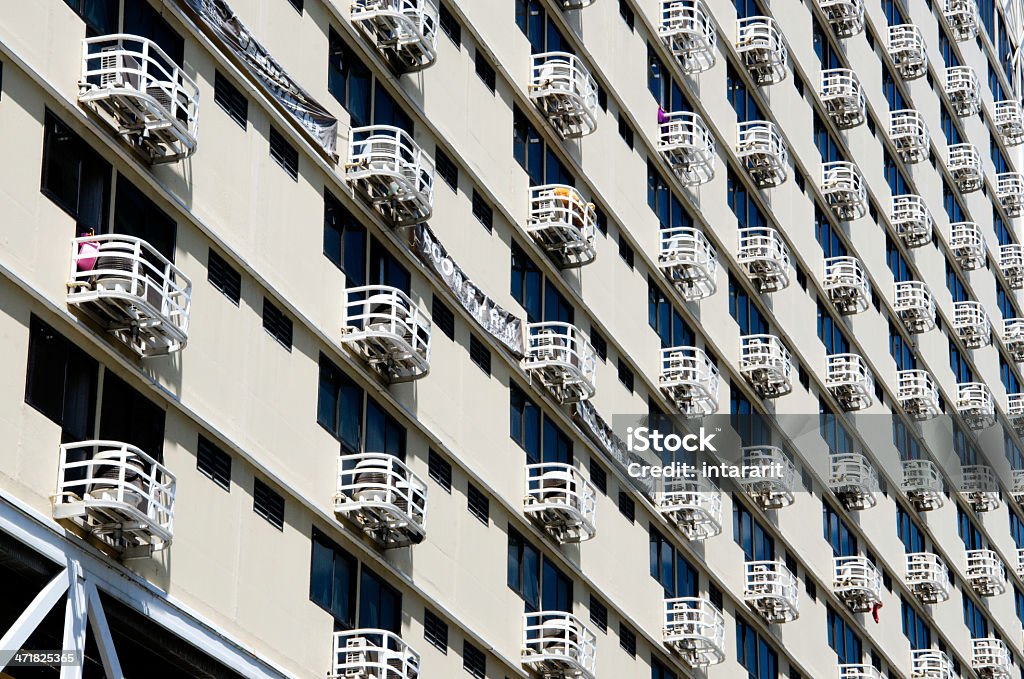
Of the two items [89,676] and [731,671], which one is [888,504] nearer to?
[731,671]

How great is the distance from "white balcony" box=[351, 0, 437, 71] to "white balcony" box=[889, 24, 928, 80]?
3382 centimetres

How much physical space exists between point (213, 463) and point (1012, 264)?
55830 millimetres

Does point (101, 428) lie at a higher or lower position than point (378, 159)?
lower

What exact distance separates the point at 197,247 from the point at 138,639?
22.4 feet

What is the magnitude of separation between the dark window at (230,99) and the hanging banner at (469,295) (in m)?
5.76

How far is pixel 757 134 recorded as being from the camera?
196 ft

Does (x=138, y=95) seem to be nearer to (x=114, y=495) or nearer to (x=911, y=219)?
(x=114, y=495)

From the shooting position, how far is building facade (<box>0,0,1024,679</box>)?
33.0 metres

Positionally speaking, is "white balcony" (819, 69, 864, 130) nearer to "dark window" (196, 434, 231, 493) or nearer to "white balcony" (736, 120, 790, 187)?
"white balcony" (736, 120, 790, 187)

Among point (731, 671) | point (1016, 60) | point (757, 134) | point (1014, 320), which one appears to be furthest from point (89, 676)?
point (1016, 60)

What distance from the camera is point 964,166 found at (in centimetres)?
7988

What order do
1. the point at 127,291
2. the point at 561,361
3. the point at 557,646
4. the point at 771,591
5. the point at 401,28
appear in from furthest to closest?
the point at 771,591 → the point at 561,361 → the point at 557,646 → the point at 401,28 → the point at 127,291

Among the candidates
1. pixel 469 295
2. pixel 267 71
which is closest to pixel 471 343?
pixel 469 295

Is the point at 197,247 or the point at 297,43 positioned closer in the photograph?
the point at 197,247
